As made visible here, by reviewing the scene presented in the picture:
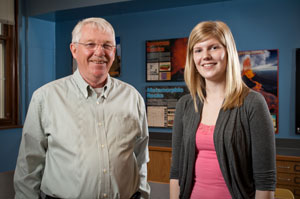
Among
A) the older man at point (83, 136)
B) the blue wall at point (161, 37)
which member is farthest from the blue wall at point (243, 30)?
the older man at point (83, 136)

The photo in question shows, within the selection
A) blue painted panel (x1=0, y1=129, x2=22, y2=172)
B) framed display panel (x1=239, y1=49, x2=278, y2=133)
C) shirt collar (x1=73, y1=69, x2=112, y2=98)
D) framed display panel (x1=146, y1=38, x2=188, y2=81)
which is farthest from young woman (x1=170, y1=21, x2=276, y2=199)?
blue painted panel (x1=0, y1=129, x2=22, y2=172)

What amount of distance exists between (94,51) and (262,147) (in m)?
0.85

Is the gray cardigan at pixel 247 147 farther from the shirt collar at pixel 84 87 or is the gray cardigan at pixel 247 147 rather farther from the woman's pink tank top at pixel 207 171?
the shirt collar at pixel 84 87

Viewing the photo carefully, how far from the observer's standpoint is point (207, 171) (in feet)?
4.42

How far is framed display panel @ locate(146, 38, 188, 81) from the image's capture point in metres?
3.82

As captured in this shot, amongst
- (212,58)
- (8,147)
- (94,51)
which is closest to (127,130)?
(94,51)

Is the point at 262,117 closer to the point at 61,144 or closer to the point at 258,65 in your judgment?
the point at 61,144

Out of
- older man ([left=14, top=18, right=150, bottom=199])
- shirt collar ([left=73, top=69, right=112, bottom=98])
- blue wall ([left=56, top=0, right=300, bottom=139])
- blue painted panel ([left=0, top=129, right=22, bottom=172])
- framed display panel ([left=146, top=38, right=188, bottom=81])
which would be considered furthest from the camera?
blue painted panel ([left=0, top=129, right=22, bottom=172])

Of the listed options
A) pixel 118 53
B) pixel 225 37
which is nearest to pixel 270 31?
pixel 118 53

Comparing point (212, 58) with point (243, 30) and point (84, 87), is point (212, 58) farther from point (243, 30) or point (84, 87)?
point (243, 30)

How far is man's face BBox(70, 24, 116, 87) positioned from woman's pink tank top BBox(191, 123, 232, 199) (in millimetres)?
544

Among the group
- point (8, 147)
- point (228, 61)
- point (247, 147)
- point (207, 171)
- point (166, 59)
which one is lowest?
point (8, 147)

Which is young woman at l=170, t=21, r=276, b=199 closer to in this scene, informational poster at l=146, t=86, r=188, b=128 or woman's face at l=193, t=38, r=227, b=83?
woman's face at l=193, t=38, r=227, b=83

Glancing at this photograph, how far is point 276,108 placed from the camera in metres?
3.35
